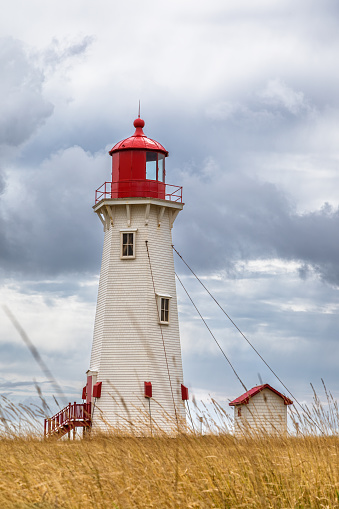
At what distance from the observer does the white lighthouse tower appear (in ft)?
83.9

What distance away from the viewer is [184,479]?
6.71 metres

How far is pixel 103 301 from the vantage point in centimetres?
2684

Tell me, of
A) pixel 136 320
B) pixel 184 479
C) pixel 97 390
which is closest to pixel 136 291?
pixel 136 320

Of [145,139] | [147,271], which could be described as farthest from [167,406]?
[145,139]

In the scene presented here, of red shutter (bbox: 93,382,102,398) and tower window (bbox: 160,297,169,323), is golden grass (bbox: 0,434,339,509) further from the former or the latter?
tower window (bbox: 160,297,169,323)

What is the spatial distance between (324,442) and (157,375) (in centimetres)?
1694

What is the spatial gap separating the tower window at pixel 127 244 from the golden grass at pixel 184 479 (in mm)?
18784

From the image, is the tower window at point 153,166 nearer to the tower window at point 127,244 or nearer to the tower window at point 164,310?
the tower window at point 127,244

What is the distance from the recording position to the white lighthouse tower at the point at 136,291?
2558 cm

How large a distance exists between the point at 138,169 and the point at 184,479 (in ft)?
71.4

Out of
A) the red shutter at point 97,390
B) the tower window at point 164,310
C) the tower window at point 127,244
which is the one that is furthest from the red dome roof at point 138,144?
the red shutter at point 97,390

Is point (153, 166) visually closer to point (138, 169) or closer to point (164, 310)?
point (138, 169)

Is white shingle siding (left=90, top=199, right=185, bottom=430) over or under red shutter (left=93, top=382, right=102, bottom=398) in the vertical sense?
over

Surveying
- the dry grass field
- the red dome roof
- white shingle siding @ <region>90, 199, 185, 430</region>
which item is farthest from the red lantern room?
the dry grass field
